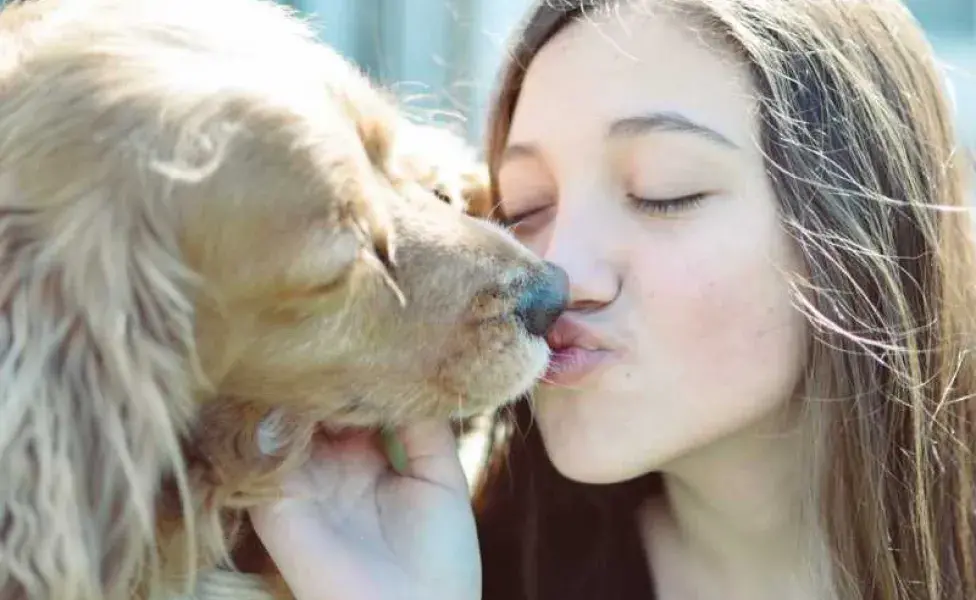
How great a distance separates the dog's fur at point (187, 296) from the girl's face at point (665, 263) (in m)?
0.09

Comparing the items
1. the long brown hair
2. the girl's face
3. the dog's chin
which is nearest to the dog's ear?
the dog's chin

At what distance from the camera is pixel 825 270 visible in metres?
1.57

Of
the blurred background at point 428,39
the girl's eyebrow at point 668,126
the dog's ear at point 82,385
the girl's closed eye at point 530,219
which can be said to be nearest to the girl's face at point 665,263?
the girl's eyebrow at point 668,126

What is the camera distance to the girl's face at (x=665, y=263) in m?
1.53

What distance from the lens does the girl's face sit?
1.53 meters

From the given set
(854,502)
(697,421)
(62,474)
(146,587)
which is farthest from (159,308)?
(854,502)

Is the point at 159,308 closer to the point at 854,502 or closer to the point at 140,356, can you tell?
the point at 140,356

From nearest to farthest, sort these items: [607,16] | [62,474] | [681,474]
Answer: [62,474] → [607,16] → [681,474]

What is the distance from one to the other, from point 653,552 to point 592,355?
1.76 feet

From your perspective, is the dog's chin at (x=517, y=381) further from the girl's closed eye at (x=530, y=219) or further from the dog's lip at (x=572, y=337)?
the girl's closed eye at (x=530, y=219)

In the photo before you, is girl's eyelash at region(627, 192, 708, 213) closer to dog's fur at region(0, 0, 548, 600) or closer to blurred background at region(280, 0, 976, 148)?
dog's fur at region(0, 0, 548, 600)

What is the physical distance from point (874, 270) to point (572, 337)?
416 mm

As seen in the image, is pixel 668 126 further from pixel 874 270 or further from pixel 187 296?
pixel 187 296

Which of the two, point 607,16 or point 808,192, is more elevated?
point 607,16
